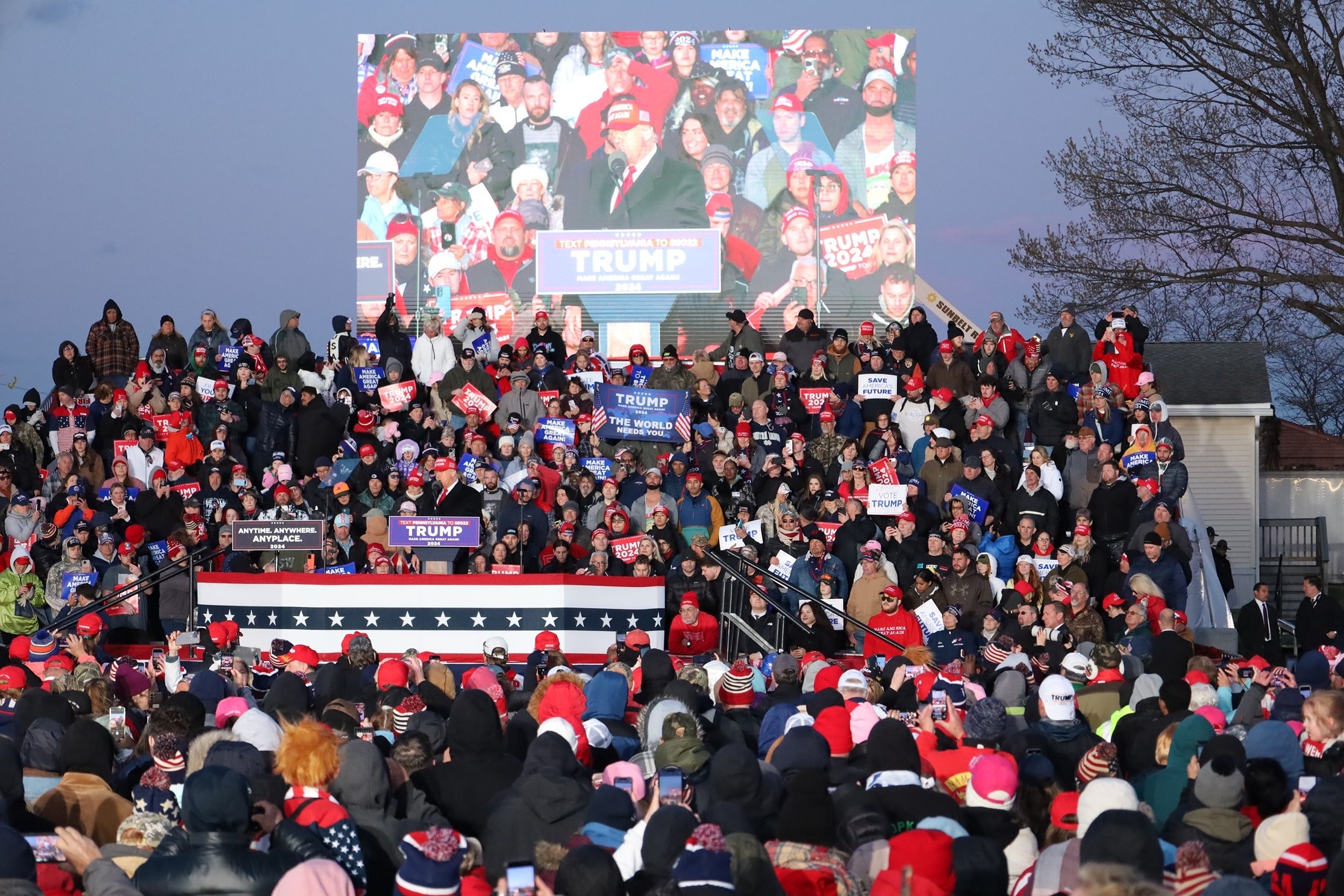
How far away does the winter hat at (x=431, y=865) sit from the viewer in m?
5.87

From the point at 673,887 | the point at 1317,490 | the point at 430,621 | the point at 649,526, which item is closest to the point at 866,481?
the point at 649,526

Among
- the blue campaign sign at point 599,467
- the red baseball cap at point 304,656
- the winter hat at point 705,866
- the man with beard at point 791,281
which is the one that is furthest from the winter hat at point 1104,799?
the man with beard at point 791,281

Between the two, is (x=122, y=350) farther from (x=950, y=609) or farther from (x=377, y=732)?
(x=377, y=732)

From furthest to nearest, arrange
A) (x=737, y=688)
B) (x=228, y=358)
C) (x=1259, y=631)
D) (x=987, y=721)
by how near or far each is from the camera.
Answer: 1. (x=228, y=358)
2. (x=1259, y=631)
3. (x=737, y=688)
4. (x=987, y=721)

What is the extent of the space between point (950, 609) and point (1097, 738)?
6623 millimetres

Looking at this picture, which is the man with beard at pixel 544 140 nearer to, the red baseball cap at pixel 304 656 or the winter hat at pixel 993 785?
the red baseball cap at pixel 304 656

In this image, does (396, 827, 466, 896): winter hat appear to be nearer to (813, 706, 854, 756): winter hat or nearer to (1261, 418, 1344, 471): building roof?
(813, 706, 854, 756): winter hat

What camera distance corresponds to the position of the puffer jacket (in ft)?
19.0

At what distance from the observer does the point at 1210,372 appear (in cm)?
3095

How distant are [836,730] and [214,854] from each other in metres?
3.71

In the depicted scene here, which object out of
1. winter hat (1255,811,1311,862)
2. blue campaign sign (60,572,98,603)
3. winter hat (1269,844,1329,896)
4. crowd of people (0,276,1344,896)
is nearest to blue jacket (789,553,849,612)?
crowd of people (0,276,1344,896)

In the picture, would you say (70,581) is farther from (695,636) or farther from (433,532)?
(695,636)

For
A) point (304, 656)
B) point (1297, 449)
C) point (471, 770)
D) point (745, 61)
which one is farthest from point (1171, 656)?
point (1297, 449)

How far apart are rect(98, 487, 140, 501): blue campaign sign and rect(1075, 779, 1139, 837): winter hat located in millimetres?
15474
